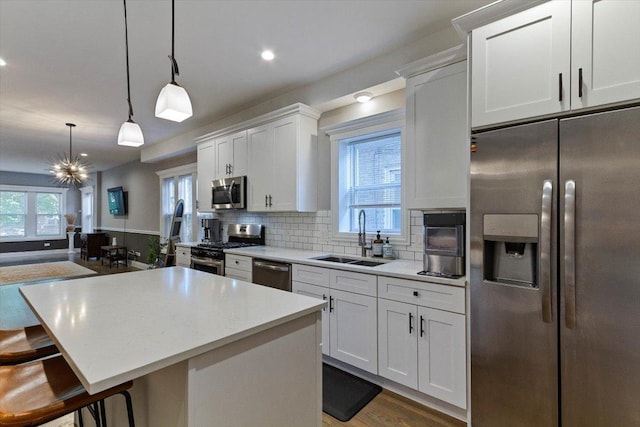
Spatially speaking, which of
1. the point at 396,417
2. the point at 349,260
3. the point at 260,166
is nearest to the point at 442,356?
the point at 396,417

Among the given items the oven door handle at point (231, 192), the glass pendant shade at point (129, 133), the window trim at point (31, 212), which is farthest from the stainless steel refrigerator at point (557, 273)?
the window trim at point (31, 212)

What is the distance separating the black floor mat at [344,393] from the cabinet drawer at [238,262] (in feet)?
4.40

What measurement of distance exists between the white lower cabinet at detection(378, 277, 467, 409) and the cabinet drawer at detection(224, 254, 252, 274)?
5.29 ft

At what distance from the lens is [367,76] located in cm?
295

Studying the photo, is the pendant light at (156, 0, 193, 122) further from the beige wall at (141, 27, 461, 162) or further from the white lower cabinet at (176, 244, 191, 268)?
the white lower cabinet at (176, 244, 191, 268)

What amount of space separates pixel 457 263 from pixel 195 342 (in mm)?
1735

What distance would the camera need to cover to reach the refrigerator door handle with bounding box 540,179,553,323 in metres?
1.58

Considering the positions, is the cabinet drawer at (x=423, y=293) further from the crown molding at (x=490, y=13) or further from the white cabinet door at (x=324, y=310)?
the crown molding at (x=490, y=13)

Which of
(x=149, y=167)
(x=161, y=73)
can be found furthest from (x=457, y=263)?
(x=149, y=167)

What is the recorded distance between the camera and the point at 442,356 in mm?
2074

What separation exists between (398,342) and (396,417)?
0.47 metres

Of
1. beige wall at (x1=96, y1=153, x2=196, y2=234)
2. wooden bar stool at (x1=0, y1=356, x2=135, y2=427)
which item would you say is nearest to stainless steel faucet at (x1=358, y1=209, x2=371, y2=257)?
wooden bar stool at (x1=0, y1=356, x2=135, y2=427)

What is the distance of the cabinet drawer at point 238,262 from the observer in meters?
3.40

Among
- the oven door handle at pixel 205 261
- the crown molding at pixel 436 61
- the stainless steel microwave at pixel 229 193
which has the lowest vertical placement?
the oven door handle at pixel 205 261
